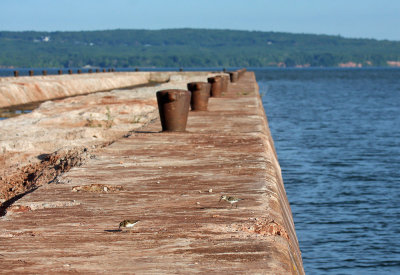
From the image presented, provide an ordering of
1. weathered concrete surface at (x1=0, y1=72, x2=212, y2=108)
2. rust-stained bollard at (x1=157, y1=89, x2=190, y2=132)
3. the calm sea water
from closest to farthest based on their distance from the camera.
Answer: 1. the calm sea water
2. rust-stained bollard at (x1=157, y1=89, x2=190, y2=132)
3. weathered concrete surface at (x1=0, y1=72, x2=212, y2=108)

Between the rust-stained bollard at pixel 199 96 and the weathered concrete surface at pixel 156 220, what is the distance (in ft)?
20.9

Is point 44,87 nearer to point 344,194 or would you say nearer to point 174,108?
point 344,194

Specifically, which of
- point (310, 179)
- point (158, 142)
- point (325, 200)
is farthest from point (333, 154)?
point (158, 142)

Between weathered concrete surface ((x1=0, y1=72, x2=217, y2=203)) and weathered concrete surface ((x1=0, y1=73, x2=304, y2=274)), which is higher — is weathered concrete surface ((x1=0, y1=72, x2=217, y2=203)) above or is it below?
below

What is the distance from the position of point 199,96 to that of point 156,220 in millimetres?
10343

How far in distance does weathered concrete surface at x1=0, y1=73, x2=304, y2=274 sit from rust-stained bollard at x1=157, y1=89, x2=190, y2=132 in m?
2.30

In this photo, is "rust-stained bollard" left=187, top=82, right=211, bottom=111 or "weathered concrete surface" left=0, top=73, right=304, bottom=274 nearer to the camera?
"weathered concrete surface" left=0, top=73, right=304, bottom=274

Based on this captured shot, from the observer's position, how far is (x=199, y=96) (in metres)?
15.4

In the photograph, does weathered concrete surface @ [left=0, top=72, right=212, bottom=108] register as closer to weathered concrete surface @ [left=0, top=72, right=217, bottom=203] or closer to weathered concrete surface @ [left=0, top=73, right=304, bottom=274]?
weathered concrete surface @ [left=0, top=72, right=217, bottom=203]

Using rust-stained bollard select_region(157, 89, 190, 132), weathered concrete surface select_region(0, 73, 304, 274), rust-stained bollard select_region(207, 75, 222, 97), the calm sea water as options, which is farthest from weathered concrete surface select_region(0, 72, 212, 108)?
weathered concrete surface select_region(0, 73, 304, 274)

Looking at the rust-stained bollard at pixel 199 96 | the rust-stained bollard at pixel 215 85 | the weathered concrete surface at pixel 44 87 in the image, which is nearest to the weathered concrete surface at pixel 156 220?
the rust-stained bollard at pixel 199 96

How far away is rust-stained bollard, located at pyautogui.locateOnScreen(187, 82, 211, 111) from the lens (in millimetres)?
14977

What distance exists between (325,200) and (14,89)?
1923 centimetres

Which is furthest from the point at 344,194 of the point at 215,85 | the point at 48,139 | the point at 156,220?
the point at 156,220
